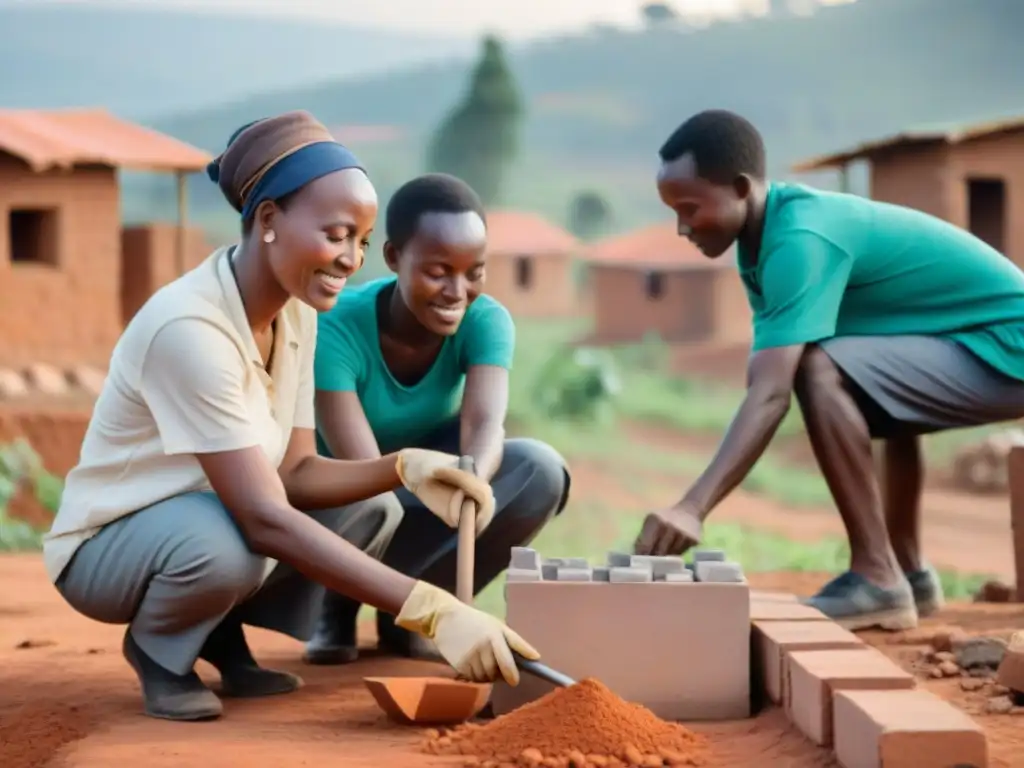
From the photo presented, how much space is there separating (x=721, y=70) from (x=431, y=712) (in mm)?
43683

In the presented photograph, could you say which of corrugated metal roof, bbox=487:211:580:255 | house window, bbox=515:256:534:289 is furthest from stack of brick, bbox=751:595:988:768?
house window, bbox=515:256:534:289

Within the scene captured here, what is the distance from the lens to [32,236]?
13.6 metres

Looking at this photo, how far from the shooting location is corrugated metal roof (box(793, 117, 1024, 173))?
12.6 m

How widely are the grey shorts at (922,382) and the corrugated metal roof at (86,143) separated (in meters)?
9.52

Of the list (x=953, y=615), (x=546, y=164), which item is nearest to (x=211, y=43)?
(x=546, y=164)

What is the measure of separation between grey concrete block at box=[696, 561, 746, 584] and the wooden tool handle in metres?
0.53

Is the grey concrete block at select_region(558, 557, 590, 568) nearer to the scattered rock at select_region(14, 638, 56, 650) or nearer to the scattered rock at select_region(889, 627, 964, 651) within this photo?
the scattered rock at select_region(889, 627, 964, 651)

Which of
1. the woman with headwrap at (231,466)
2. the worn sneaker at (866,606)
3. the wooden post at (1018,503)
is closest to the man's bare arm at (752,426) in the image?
the worn sneaker at (866,606)

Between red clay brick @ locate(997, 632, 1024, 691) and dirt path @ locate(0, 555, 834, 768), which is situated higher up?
red clay brick @ locate(997, 632, 1024, 691)

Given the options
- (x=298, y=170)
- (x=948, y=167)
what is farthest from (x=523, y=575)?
(x=948, y=167)

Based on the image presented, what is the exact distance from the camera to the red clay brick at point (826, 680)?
3.01 metres

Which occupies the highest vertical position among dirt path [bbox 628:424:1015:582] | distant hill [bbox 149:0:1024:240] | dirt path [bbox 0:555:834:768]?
distant hill [bbox 149:0:1024:240]

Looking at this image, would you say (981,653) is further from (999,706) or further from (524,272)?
(524,272)

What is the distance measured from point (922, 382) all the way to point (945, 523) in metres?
9.53
